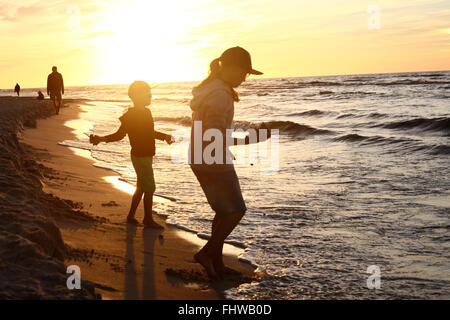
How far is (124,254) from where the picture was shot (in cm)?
423

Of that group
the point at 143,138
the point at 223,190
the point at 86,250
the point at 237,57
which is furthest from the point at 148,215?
the point at 237,57

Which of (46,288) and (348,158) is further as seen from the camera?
(348,158)

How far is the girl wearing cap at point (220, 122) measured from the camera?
3.65 meters

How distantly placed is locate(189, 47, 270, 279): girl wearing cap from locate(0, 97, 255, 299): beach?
0.44m

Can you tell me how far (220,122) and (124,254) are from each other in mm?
1584

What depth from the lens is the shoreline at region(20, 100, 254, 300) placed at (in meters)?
3.53

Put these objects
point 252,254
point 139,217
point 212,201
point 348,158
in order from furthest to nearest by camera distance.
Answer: point 348,158
point 139,217
point 252,254
point 212,201

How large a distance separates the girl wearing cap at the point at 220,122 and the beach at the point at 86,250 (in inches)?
17.3

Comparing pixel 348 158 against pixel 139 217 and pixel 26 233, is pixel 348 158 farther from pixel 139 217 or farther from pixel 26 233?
pixel 26 233

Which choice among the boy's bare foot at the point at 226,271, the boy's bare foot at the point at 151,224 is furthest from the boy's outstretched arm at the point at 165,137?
the boy's bare foot at the point at 226,271

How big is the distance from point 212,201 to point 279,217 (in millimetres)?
2353
